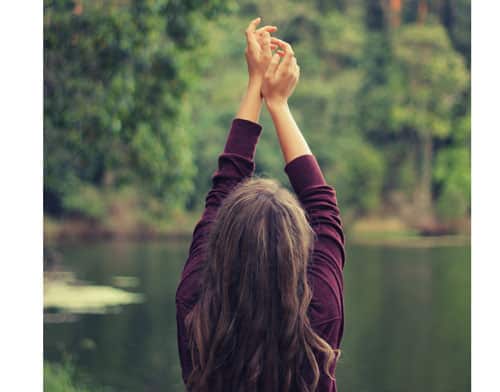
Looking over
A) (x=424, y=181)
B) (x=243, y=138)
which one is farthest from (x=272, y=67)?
(x=424, y=181)

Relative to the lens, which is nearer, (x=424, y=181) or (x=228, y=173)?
(x=228, y=173)

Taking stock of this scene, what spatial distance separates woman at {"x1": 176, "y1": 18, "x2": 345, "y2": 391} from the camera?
0.87 metres

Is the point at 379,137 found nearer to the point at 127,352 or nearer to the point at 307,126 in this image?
the point at 307,126

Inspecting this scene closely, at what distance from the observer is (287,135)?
0.99m

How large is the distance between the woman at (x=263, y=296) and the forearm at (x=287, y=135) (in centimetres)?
8

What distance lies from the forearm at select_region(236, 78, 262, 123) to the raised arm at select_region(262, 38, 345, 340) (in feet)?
0.04

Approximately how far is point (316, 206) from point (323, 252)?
2.7 inches

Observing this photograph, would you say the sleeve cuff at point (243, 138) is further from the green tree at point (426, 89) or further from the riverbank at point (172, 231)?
the green tree at point (426, 89)

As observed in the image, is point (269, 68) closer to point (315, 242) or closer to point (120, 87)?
point (315, 242)

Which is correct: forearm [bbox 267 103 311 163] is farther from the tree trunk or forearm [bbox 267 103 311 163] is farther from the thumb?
the tree trunk

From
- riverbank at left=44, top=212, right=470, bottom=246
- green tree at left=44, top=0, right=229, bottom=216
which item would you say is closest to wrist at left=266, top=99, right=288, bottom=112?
green tree at left=44, top=0, right=229, bottom=216

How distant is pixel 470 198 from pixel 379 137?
996 millimetres

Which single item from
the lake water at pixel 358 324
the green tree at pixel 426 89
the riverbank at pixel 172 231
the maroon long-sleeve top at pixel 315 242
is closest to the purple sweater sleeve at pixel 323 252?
the maroon long-sleeve top at pixel 315 242
